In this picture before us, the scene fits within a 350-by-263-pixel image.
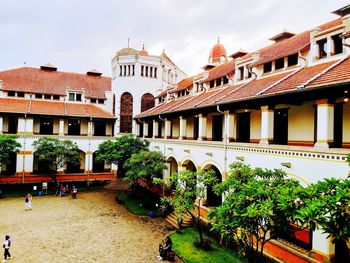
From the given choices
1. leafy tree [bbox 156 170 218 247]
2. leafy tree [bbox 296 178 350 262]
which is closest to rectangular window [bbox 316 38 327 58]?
leafy tree [bbox 156 170 218 247]

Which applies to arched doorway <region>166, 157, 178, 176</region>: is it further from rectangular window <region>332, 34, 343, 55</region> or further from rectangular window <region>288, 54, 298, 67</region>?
rectangular window <region>332, 34, 343, 55</region>

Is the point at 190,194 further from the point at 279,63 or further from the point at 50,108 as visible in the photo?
the point at 50,108

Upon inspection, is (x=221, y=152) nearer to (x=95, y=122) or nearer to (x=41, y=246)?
(x=41, y=246)

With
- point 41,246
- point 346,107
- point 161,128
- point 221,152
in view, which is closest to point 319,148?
point 346,107

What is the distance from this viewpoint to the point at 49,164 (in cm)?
3138

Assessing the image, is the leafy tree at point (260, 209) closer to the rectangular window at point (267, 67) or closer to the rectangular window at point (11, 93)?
the rectangular window at point (267, 67)

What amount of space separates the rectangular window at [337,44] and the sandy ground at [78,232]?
1392cm

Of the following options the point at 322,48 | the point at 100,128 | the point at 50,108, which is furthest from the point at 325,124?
the point at 50,108

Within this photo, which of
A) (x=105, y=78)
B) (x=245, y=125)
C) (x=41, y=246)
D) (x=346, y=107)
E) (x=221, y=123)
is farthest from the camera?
(x=105, y=78)

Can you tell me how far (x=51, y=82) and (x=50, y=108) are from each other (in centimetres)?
504

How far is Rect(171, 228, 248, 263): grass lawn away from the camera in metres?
13.6

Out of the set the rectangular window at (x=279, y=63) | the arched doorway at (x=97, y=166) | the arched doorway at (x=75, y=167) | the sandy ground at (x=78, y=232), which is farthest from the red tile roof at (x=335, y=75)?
the arched doorway at (x=75, y=167)

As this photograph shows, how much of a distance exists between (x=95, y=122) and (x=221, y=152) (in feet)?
72.7

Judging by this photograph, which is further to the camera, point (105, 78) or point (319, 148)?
point (105, 78)
